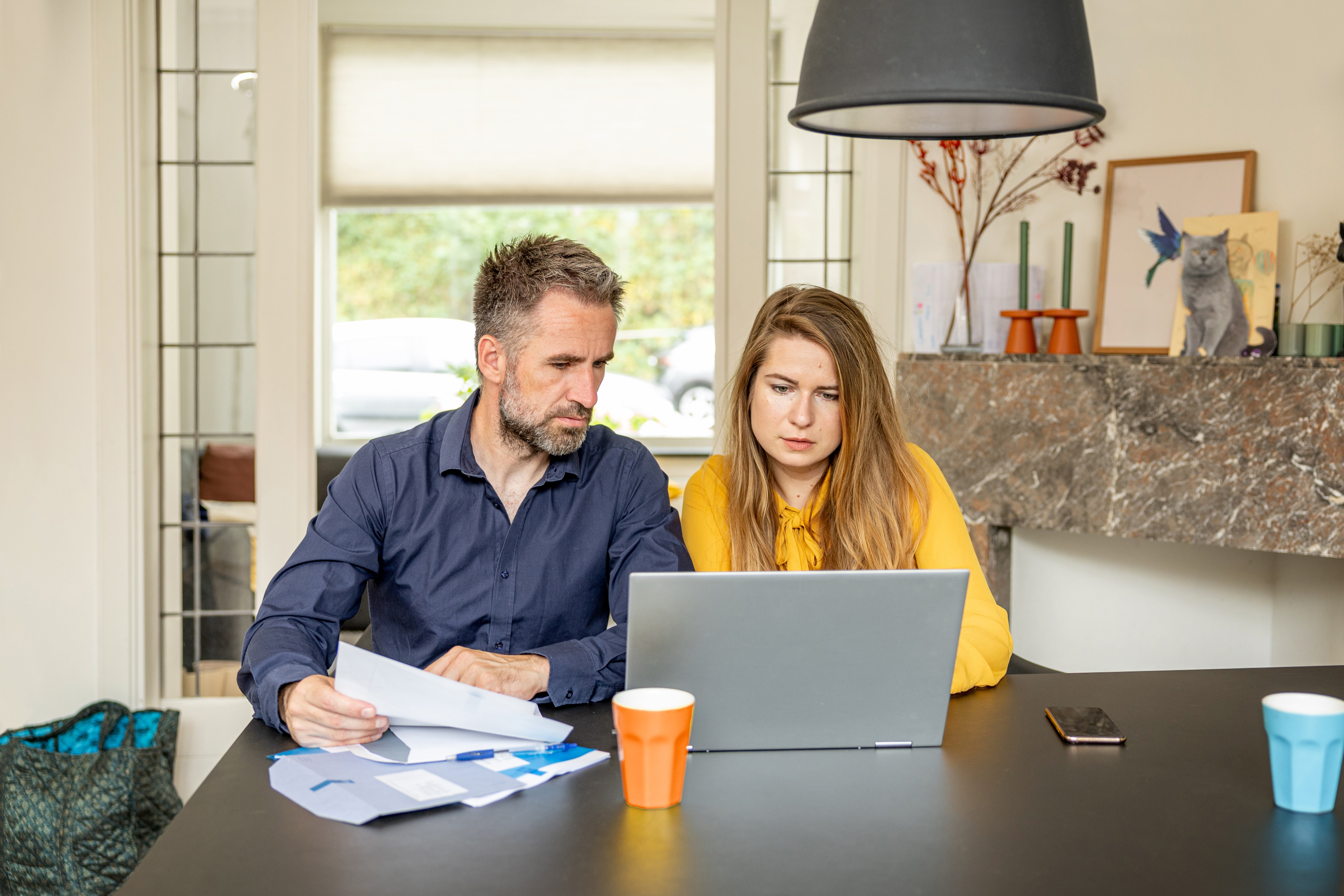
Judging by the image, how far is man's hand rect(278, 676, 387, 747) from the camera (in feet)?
3.78

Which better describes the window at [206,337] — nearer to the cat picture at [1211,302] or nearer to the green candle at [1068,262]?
the green candle at [1068,262]

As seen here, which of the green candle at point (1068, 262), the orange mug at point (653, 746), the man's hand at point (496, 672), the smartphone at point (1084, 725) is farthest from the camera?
the green candle at point (1068, 262)

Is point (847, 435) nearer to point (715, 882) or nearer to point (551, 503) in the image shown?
point (551, 503)

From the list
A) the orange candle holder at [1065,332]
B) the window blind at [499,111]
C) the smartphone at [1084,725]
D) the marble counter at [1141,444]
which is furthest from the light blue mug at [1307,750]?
the window blind at [499,111]

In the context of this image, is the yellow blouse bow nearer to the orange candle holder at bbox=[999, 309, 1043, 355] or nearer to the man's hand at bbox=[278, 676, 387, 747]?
the man's hand at bbox=[278, 676, 387, 747]

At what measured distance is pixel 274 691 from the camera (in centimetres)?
125

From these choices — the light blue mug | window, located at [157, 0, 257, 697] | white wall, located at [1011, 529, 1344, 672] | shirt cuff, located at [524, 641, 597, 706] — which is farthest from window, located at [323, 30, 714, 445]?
the light blue mug

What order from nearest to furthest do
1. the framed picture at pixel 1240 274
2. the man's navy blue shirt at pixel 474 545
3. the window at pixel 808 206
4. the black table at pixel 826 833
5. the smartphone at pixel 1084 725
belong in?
the black table at pixel 826 833 < the smartphone at pixel 1084 725 < the man's navy blue shirt at pixel 474 545 < the framed picture at pixel 1240 274 < the window at pixel 808 206

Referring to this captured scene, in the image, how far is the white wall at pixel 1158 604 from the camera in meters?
2.94

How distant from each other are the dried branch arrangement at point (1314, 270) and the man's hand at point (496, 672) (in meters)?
2.20

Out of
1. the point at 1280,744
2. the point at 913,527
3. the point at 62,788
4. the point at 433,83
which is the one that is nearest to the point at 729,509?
the point at 913,527

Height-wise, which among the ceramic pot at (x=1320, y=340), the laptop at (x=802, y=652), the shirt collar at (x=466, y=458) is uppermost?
the ceramic pot at (x=1320, y=340)

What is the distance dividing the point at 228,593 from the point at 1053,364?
2.30 metres

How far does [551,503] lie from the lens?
5.55 feet
